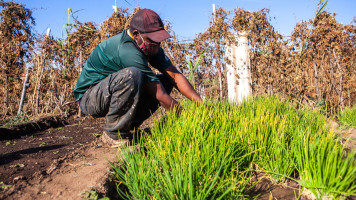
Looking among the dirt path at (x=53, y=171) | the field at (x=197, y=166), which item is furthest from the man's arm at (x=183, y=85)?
the dirt path at (x=53, y=171)

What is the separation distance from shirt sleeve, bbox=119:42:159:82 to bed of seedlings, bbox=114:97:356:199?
0.56 meters

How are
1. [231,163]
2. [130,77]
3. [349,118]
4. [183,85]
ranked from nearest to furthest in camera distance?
[231,163] < [130,77] < [183,85] < [349,118]

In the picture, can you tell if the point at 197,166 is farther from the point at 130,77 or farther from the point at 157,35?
the point at 157,35

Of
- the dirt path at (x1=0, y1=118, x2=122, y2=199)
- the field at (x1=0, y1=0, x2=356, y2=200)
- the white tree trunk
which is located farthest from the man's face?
the white tree trunk

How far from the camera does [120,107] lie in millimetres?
2527

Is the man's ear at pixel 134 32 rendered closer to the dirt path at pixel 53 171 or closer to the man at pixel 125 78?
the man at pixel 125 78

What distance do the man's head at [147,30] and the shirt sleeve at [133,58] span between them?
0.12 meters

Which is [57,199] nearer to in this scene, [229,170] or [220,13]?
[229,170]

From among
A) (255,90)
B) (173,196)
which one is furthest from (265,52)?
(173,196)

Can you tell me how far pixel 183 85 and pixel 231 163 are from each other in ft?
4.25

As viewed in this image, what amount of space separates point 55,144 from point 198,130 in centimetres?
209

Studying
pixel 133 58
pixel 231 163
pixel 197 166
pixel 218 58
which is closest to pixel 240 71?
pixel 218 58

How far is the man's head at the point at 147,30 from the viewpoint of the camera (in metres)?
2.44

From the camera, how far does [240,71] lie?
4.28m
